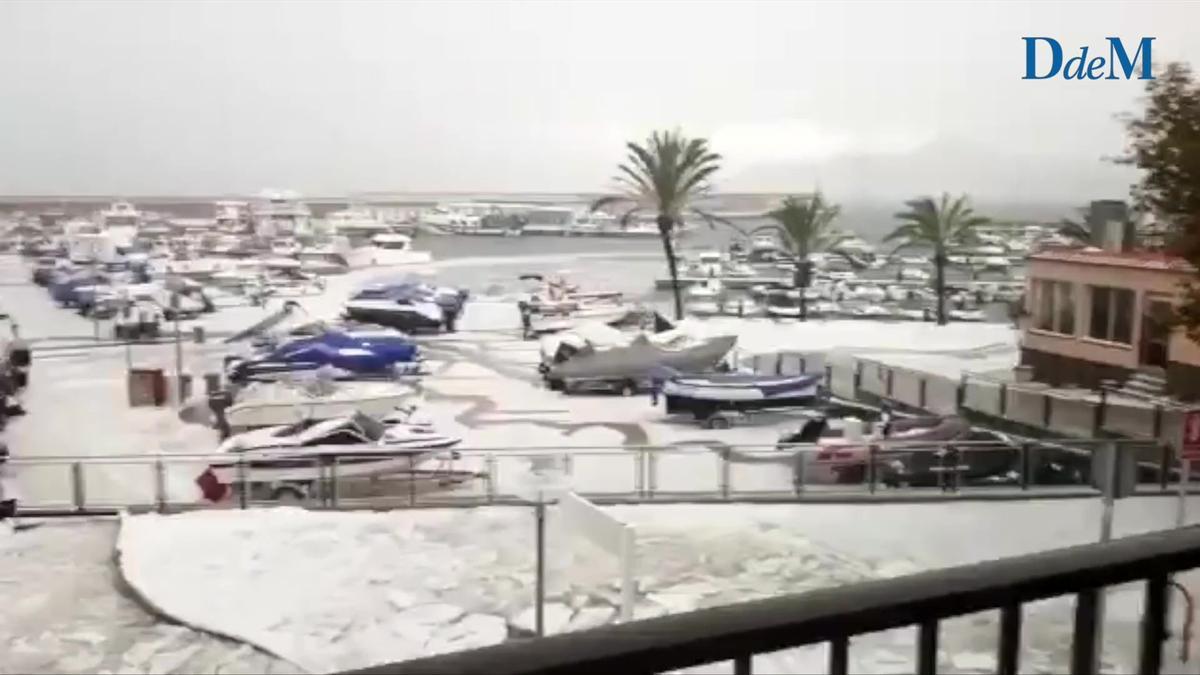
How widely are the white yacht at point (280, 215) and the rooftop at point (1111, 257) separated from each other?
1202 mm

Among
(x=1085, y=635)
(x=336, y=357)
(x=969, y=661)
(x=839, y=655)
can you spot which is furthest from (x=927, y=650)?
(x=336, y=357)

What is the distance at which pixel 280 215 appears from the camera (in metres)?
1.72

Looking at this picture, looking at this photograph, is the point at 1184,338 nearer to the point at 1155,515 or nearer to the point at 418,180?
the point at 1155,515

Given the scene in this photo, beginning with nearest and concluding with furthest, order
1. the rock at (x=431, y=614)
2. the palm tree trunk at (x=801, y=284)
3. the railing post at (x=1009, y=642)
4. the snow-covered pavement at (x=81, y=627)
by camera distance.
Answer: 1. the railing post at (x=1009, y=642)
2. the snow-covered pavement at (x=81, y=627)
3. the rock at (x=431, y=614)
4. the palm tree trunk at (x=801, y=284)

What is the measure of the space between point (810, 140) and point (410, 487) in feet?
2.72

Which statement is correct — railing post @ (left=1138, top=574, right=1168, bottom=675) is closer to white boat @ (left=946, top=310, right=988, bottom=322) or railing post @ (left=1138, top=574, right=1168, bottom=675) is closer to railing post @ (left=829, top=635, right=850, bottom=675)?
railing post @ (left=829, top=635, right=850, bottom=675)

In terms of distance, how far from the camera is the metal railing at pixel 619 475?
161 cm

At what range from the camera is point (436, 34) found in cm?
171

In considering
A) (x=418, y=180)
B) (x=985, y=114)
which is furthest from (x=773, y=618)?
(x=985, y=114)

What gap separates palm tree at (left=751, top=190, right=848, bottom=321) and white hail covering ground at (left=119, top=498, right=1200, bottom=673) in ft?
1.24

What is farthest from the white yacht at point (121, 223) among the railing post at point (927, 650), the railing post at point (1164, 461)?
the railing post at point (1164, 461)

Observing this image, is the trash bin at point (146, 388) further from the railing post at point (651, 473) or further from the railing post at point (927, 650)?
the railing post at point (927, 650)

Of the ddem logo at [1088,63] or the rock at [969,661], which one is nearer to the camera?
the rock at [969,661]

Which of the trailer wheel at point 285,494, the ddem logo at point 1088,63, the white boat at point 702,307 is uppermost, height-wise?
the ddem logo at point 1088,63
